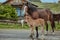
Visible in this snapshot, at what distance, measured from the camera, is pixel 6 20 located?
29859 mm

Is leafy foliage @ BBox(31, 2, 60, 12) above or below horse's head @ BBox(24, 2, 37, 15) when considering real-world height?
above

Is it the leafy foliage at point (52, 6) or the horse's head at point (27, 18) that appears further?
the leafy foliage at point (52, 6)

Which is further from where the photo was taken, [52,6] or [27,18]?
[52,6]

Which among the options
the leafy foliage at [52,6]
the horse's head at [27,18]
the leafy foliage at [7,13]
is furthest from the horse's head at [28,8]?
the leafy foliage at [52,6]

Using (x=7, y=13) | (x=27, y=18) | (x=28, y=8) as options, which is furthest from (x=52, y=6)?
(x=27, y=18)

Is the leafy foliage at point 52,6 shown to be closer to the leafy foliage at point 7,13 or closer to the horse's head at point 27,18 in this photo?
the leafy foliage at point 7,13

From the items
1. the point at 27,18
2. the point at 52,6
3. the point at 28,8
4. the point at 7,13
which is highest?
the point at 52,6

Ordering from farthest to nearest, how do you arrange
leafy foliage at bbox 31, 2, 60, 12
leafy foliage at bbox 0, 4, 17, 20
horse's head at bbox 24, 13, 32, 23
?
leafy foliage at bbox 31, 2, 60, 12 < leafy foliage at bbox 0, 4, 17, 20 < horse's head at bbox 24, 13, 32, 23

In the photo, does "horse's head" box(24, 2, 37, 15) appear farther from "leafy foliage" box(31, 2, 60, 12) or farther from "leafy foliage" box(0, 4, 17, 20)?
"leafy foliage" box(31, 2, 60, 12)

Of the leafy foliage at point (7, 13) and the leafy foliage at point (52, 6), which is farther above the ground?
the leafy foliage at point (52, 6)

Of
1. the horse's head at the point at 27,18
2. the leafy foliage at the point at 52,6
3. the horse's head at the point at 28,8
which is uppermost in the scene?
the leafy foliage at the point at 52,6

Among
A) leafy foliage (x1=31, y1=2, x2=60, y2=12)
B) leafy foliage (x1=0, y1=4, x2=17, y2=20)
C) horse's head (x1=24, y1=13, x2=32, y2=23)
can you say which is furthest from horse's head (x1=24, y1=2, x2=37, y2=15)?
leafy foliage (x1=31, y1=2, x2=60, y2=12)

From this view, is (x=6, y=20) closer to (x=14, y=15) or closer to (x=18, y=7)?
(x=14, y=15)

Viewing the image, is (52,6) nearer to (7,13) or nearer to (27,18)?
(7,13)
